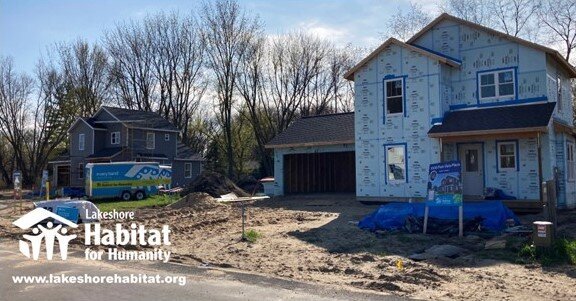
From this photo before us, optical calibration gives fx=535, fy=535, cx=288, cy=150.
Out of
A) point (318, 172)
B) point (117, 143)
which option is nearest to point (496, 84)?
point (318, 172)

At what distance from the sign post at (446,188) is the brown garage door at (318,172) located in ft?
56.3

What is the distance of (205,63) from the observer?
5600 cm

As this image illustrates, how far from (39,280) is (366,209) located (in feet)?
49.9

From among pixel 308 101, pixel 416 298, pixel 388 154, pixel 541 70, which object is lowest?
pixel 416 298

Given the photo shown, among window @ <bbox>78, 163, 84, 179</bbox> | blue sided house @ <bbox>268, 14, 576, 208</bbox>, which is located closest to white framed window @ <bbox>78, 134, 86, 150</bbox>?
window @ <bbox>78, 163, 84, 179</bbox>

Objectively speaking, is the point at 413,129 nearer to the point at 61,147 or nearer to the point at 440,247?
the point at 440,247

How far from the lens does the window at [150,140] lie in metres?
48.4

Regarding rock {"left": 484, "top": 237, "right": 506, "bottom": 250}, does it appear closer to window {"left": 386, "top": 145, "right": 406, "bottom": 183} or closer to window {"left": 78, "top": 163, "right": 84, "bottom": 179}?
window {"left": 386, "top": 145, "right": 406, "bottom": 183}

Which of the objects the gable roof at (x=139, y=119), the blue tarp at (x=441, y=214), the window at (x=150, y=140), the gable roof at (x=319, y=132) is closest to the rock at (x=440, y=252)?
the blue tarp at (x=441, y=214)

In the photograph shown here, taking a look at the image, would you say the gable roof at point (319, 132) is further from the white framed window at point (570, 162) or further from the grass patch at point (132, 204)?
the white framed window at point (570, 162)

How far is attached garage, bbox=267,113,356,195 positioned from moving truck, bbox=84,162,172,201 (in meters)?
9.68

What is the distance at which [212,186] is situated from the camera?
35344 mm

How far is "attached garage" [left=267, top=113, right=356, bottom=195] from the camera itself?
32000mm

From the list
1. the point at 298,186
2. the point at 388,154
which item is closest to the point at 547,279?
the point at 388,154
